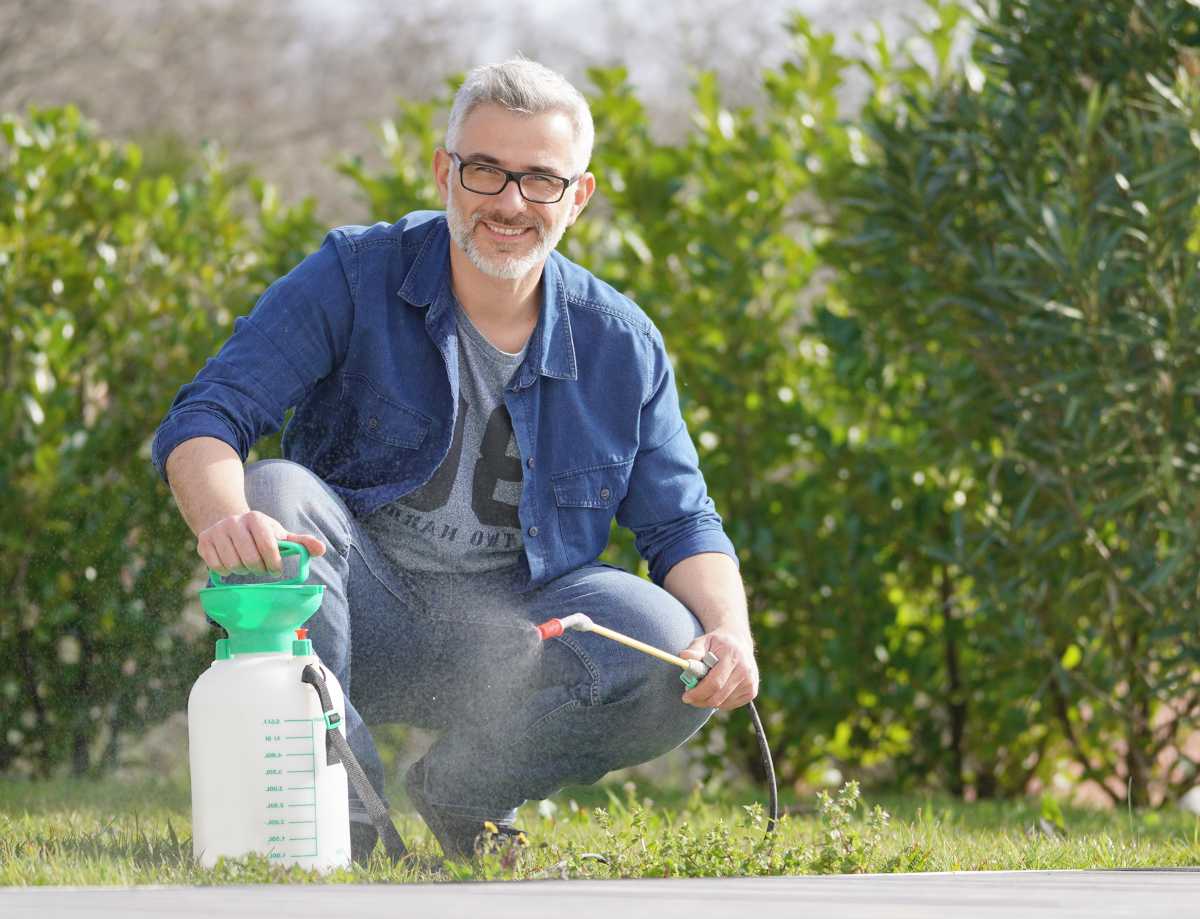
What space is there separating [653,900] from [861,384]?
3094mm

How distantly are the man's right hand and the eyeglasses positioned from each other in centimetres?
84

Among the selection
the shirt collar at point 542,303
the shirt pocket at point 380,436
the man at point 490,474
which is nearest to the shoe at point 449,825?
the man at point 490,474

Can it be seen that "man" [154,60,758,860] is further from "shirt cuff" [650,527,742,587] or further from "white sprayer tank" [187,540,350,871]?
"white sprayer tank" [187,540,350,871]

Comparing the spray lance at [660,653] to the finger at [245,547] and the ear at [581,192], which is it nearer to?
the finger at [245,547]

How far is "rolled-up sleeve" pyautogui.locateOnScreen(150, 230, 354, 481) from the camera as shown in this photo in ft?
8.93

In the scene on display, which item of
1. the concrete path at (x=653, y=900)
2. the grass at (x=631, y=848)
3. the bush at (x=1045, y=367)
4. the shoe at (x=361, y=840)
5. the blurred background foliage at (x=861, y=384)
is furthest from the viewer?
the blurred background foliage at (x=861, y=384)

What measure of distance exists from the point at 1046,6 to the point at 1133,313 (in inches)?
38.7

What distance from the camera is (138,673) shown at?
5043 mm

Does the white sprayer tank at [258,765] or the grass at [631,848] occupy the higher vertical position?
the white sprayer tank at [258,765]

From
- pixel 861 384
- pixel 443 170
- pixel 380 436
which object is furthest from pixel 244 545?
pixel 861 384

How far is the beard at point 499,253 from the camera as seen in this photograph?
2.99 m

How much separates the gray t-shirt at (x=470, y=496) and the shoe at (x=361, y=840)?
0.55 metres

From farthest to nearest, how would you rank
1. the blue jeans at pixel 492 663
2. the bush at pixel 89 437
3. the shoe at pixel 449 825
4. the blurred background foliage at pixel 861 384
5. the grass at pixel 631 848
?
the bush at pixel 89 437 < the blurred background foliage at pixel 861 384 < the shoe at pixel 449 825 < the blue jeans at pixel 492 663 < the grass at pixel 631 848

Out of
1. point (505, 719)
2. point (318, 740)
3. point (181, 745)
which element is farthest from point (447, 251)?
point (181, 745)
